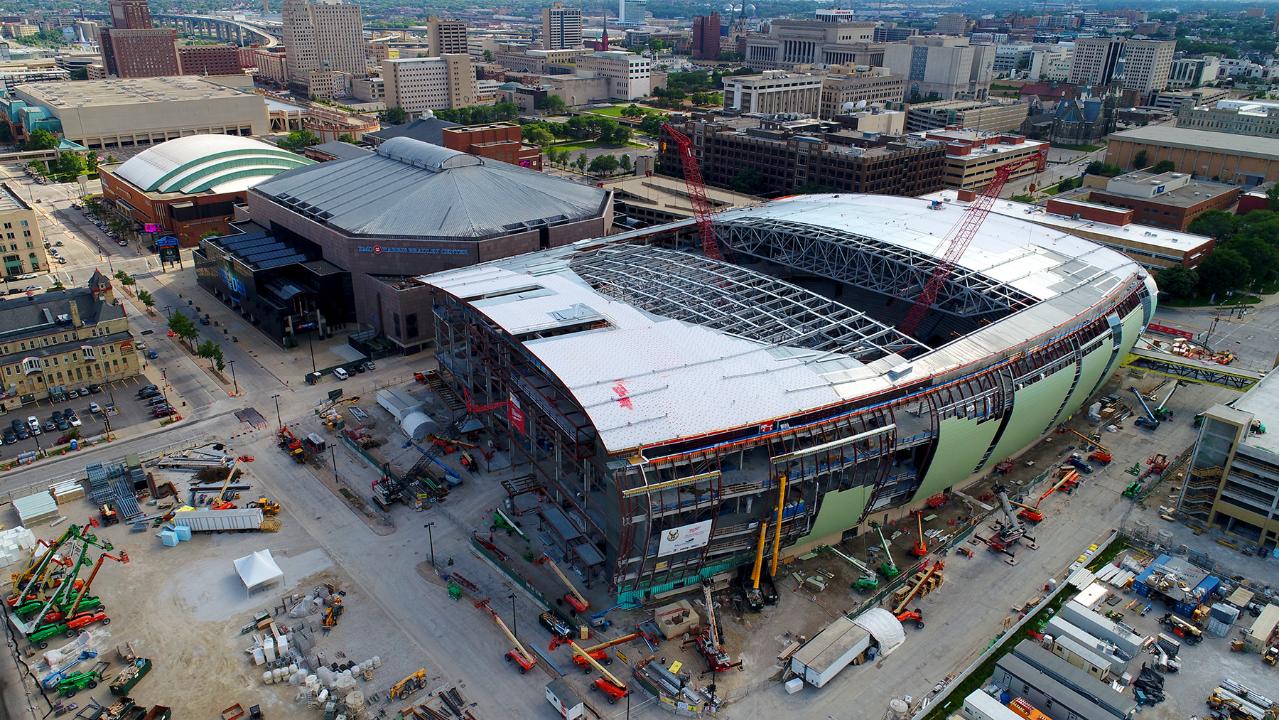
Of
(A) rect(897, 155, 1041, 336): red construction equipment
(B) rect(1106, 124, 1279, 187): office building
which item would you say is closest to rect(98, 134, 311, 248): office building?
(A) rect(897, 155, 1041, 336): red construction equipment

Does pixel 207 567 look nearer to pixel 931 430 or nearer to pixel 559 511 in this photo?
pixel 559 511

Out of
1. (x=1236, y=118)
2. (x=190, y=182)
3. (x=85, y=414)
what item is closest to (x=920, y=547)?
(x=85, y=414)

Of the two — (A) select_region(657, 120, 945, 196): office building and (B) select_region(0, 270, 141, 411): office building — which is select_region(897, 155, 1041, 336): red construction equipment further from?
(B) select_region(0, 270, 141, 411): office building

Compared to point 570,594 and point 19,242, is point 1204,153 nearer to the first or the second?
point 570,594

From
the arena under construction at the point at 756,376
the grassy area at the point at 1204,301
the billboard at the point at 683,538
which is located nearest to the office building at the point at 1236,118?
the grassy area at the point at 1204,301

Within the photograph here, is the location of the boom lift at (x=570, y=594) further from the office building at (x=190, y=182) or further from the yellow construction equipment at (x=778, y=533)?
the office building at (x=190, y=182)

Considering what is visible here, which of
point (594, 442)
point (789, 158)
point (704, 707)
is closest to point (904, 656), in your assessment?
point (704, 707)
